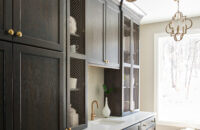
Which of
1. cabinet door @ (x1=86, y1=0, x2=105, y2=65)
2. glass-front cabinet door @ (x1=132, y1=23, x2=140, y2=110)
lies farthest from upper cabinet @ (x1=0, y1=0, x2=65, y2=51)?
glass-front cabinet door @ (x1=132, y1=23, x2=140, y2=110)

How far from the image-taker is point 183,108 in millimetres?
4215

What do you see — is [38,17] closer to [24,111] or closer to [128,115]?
[24,111]

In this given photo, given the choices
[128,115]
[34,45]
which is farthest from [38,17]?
[128,115]

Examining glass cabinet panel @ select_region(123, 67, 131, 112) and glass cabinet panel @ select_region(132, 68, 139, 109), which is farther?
glass cabinet panel @ select_region(132, 68, 139, 109)

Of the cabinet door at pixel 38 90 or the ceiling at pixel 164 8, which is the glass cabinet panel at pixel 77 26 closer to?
the cabinet door at pixel 38 90

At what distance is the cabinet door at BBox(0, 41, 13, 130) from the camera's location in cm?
130

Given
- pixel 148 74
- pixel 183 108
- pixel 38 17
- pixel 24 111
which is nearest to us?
pixel 24 111

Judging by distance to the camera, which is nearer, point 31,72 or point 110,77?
point 31,72

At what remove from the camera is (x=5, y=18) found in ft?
4.35

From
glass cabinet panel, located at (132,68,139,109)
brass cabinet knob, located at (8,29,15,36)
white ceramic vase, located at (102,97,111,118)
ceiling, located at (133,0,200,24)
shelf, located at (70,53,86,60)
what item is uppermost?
ceiling, located at (133,0,200,24)

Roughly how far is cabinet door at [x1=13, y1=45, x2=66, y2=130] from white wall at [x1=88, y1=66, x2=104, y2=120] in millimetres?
1261

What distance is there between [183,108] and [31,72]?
352cm

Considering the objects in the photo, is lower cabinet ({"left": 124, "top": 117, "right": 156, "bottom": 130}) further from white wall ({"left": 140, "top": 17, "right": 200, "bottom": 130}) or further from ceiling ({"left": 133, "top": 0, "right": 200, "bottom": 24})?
ceiling ({"left": 133, "top": 0, "right": 200, "bottom": 24})

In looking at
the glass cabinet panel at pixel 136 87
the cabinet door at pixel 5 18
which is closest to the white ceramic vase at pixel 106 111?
the glass cabinet panel at pixel 136 87
